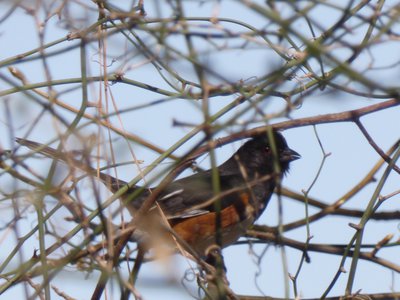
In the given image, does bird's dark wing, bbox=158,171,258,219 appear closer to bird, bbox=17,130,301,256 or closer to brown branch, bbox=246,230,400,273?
bird, bbox=17,130,301,256

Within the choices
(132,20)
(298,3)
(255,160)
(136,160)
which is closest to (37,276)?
(136,160)

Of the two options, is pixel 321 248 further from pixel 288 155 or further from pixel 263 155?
pixel 263 155

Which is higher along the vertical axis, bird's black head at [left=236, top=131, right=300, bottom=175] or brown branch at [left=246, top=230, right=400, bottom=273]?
bird's black head at [left=236, top=131, right=300, bottom=175]

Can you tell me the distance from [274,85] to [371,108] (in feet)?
2.65

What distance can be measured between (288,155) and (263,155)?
18 centimetres

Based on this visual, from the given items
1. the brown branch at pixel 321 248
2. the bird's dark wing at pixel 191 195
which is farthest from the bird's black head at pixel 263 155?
the brown branch at pixel 321 248

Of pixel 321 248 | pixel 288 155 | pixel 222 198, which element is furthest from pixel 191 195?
pixel 288 155

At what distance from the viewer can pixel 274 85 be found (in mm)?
1528

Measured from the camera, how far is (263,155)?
14.1 feet

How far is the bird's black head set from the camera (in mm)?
4180

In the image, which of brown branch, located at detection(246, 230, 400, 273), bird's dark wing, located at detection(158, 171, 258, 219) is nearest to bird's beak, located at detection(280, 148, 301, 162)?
bird's dark wing, located at detection(158, 171, 258, 219)

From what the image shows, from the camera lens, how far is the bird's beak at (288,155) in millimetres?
4180

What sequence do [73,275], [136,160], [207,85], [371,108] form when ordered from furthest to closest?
1. [371,108]
2. [136,160]
3. [73,275]
4. [207,85]

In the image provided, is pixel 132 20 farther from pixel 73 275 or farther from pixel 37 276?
pixel 37 276
